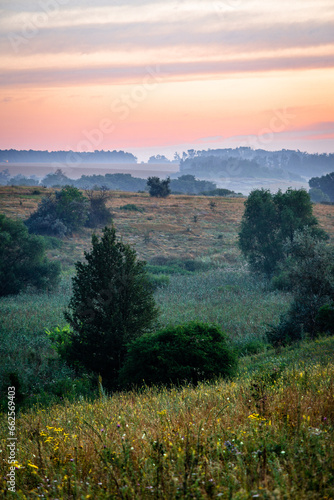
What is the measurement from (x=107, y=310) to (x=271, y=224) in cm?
2612

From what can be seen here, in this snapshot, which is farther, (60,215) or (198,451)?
(60,215)

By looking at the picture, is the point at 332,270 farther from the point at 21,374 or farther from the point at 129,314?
the point at 21,374

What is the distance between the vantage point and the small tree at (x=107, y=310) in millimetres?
13352

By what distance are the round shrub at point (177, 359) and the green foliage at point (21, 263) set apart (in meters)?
22.6

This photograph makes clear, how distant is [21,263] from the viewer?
3275 centimetres

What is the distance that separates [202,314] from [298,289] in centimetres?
555

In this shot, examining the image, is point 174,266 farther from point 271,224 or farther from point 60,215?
point 60,215

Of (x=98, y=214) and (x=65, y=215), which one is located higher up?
(x=98, y=214)

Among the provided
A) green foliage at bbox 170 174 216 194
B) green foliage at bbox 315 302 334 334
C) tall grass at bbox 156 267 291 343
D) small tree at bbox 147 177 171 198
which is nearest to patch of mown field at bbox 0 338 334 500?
tall grass at bbox 156 267 291 343

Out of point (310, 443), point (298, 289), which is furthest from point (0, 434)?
point (298, 289)

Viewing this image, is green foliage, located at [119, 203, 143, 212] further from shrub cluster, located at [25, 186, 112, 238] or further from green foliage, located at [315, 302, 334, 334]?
green foliage, located at [315, 302, 334, 334]

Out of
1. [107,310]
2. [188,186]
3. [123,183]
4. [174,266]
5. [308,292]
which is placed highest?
[123,183]

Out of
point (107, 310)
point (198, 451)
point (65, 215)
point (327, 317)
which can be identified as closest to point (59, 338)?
point (107, 310)

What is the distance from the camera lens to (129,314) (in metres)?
13.7
